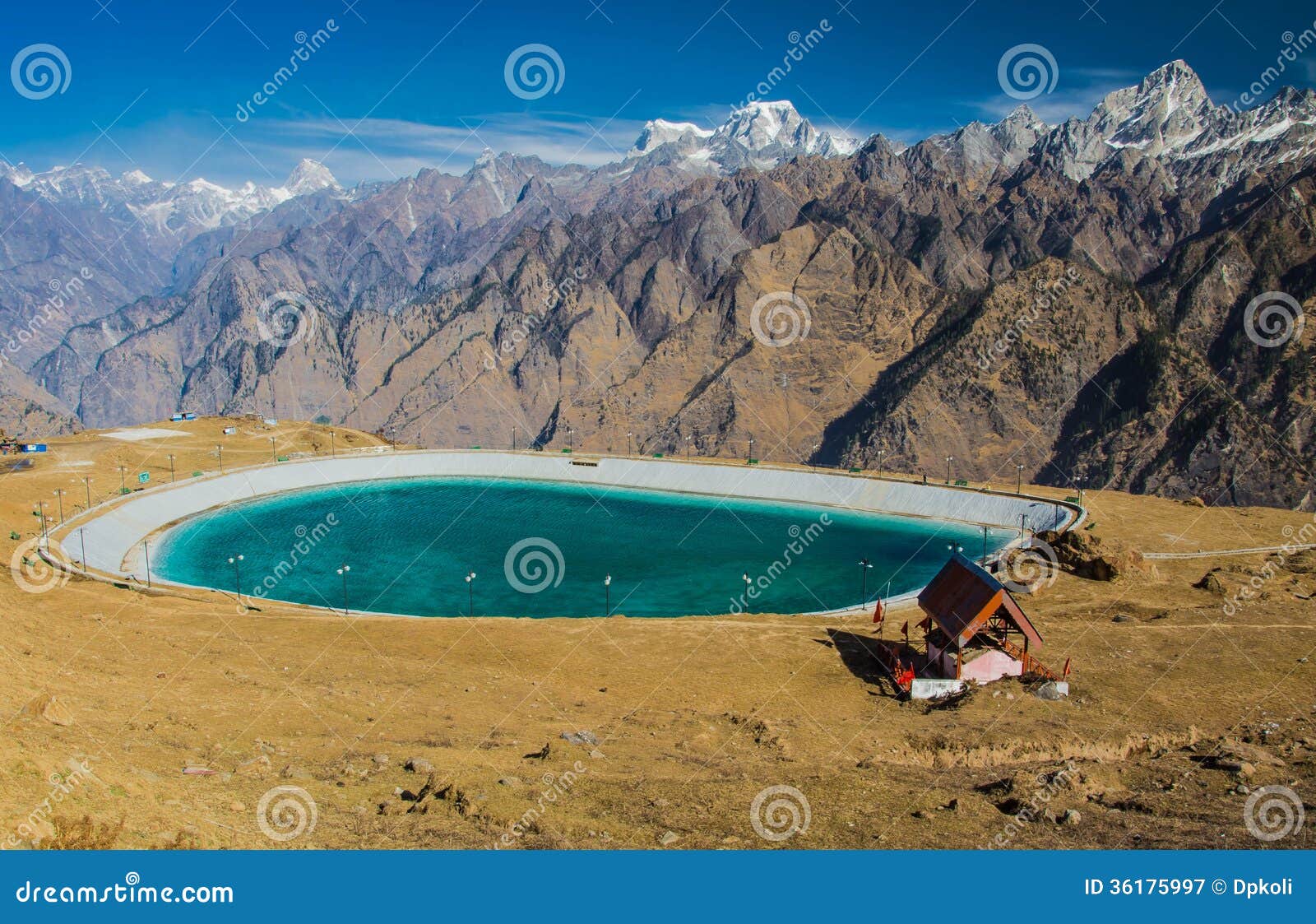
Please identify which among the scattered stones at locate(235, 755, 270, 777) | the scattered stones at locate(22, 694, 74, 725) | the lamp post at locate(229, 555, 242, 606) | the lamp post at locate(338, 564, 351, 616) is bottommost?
the scattered stones at locate(235, 755, 270, 777)

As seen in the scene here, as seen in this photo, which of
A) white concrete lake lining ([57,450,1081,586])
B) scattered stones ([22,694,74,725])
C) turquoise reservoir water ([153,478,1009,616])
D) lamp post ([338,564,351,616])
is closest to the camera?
scattered stones ([22,694,74,725])

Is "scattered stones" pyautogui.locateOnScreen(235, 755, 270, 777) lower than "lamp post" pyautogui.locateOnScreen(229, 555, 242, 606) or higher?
lower

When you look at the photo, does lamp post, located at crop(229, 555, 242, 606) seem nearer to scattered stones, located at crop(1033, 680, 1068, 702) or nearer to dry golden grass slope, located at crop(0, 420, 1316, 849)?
dry golden grass slope, located at crop(0, 420, 1316, 849)

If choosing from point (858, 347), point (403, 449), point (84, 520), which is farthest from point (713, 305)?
point (84, 520)

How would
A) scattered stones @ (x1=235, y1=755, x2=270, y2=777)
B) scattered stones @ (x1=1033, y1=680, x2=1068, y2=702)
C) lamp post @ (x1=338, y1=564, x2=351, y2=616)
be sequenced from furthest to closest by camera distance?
lamp post @ (x1=338, y1=564, x2=351, y2=616), scattered stones @ (x1=1033, y1=680, x2=1068, y2=702), scattered stones @ (x1=235, y1=755, x2=270, y2=777)

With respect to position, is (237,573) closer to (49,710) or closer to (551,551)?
(551,551)

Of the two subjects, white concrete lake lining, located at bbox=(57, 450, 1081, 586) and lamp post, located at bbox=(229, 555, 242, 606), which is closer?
lamp post, located at bbox=(229, 555, 242, 606)

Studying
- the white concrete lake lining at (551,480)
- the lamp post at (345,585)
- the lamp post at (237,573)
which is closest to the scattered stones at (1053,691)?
the lamp post at (345,585)

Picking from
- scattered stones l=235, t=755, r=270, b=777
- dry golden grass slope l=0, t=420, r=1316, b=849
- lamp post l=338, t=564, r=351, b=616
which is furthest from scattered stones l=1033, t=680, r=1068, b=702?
lamp post l=338, t=564, r=351, b=616

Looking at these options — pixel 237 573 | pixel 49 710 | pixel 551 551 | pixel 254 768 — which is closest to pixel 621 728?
pixel 254 768
